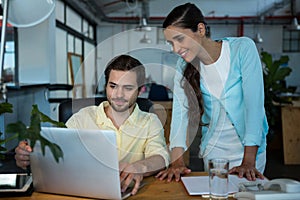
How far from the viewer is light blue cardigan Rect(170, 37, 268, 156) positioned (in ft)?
4.99

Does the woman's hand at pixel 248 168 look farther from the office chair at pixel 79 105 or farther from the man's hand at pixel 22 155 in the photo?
the man's hand at pixel 22 155

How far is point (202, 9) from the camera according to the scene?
10.8 meters

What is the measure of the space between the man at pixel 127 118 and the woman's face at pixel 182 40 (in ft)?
0.53

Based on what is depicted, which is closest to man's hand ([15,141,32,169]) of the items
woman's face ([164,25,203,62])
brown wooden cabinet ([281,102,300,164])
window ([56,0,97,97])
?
woman's face ([164,25,203,62])

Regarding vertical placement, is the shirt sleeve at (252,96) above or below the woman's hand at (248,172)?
above

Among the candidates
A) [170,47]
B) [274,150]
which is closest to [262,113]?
[170,47]

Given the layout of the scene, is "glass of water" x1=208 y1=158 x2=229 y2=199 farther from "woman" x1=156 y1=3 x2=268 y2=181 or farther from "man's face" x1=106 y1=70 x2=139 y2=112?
Answer: "man's face" x1=106 y1=70 x2=139 y2=112

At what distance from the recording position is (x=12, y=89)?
12.9ft

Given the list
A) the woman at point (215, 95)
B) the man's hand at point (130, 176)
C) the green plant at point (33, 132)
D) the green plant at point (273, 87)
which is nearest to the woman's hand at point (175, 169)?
the woman at point (215, 95)

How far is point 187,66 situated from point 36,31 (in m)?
4.47

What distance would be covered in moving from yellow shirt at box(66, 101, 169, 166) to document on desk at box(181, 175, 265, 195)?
0.22 m

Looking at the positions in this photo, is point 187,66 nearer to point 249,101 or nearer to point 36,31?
point 249,101

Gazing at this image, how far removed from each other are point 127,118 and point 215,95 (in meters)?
0.40

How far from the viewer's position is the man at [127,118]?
5.02 feet
